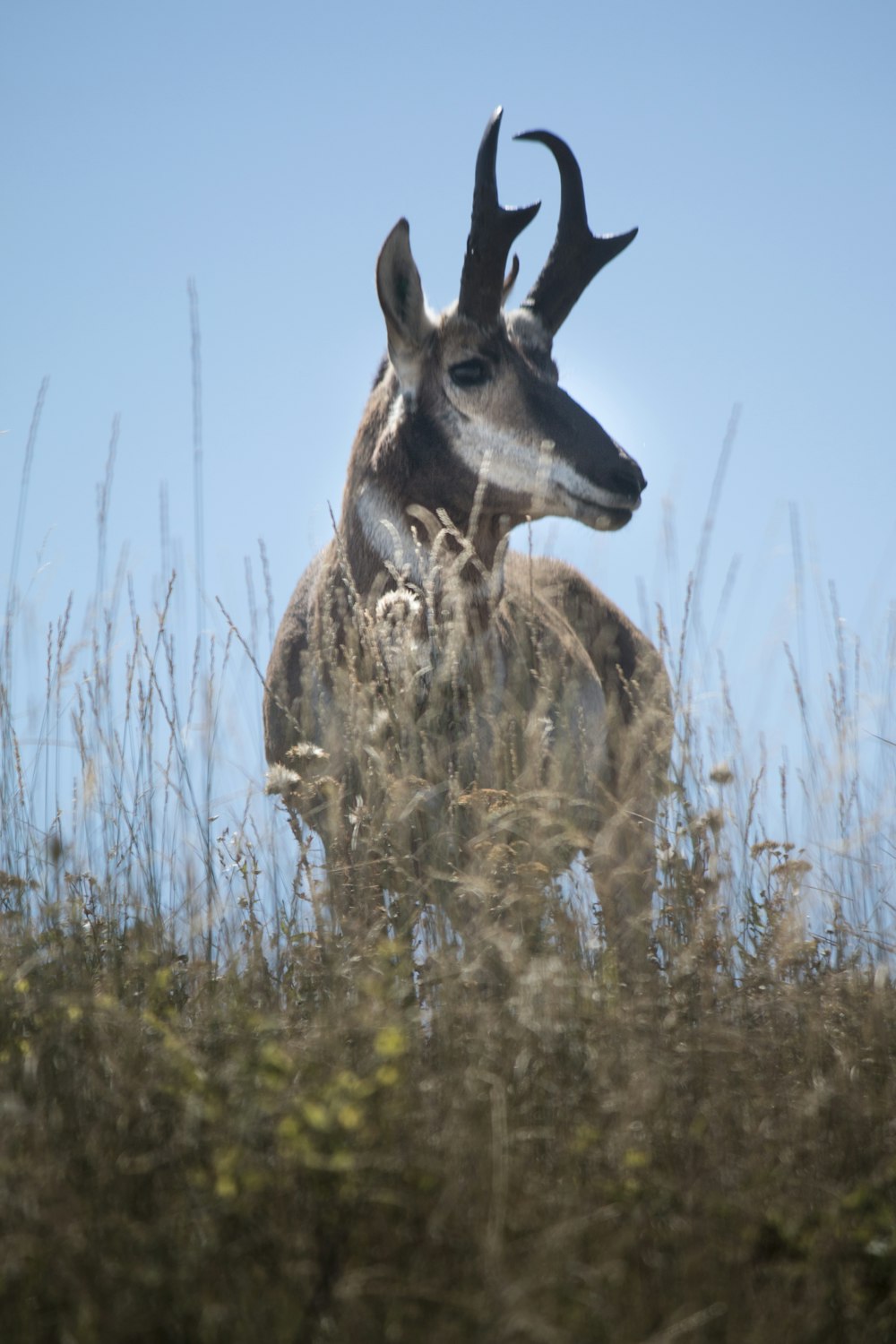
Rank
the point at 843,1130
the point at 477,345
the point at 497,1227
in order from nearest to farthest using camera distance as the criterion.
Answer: the point at 497,1227, the point at 843,1130, the point at 477,345

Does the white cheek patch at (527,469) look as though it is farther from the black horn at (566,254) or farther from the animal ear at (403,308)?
the black horn at (566,254)

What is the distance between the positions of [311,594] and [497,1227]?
3099 mm

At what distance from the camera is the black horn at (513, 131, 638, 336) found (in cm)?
492

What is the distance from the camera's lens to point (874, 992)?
285cm

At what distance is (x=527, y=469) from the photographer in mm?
4332

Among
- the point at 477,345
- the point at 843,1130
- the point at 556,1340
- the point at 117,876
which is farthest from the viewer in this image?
the point at 477,345

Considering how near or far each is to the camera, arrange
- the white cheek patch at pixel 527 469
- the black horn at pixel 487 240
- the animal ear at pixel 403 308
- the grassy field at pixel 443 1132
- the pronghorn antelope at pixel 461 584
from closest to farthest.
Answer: the grassy field at pixel 443 1132
the pronghorn antelope at pixel 461 584
the white cheek patch at pixel 527 469
the animal ear at pixel 403 308
the black horn at pixel 487 240

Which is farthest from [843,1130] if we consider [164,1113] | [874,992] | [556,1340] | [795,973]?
[164,1113]

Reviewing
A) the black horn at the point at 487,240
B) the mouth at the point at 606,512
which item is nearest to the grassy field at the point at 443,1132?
the mouth at the point at 606,512

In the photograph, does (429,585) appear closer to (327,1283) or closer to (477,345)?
(477,345)

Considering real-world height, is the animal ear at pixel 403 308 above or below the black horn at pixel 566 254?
below

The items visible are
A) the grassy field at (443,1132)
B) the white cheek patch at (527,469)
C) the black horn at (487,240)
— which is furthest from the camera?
the black horn at (487,240)

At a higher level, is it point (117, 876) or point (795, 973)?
point (117, 876)

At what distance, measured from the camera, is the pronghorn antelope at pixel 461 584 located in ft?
12.5
